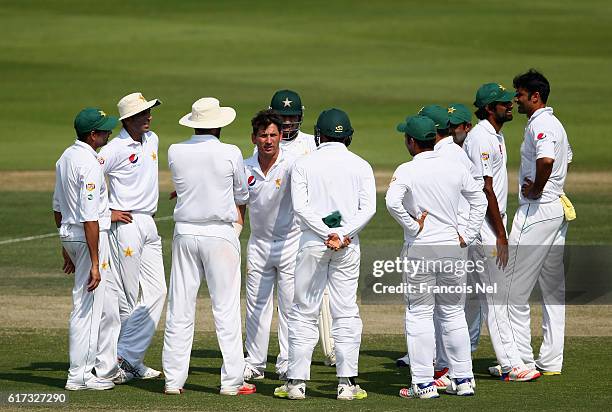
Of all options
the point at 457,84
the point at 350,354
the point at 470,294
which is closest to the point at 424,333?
the point at 350,354

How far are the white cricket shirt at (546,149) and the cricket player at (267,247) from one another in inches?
84.3

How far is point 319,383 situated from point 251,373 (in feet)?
2.17

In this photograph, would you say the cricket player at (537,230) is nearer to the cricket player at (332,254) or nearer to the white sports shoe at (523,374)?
the white sports shoe at (523,374)

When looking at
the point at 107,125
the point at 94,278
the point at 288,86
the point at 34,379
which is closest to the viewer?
the point at 94,278

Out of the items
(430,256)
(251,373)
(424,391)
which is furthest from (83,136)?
(424,391)

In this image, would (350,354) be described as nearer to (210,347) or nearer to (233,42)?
(210,347)

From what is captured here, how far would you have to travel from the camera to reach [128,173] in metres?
11.1

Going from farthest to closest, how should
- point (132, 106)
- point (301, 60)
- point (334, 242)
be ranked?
1. point (301, 60)
2. point (132, 106)
3. point (334, 242)

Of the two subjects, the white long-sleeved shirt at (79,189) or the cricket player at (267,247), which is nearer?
the white long-sleeved shirt at (79,189)

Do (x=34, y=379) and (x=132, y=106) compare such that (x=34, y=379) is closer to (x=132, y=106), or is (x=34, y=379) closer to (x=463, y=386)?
(x=132, y=106)

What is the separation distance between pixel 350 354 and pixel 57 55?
43965 millimetres

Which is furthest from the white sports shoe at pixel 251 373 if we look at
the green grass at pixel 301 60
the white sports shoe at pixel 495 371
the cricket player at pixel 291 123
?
the green grass at pixel 301 60

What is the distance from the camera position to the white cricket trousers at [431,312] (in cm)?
1008

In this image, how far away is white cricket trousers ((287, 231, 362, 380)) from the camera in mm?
10016
